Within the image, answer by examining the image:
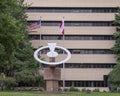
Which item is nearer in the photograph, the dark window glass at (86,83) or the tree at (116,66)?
the tree at (116,66)

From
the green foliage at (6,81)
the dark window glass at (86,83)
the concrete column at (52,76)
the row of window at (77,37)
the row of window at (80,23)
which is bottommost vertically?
the dark window glass at (86,83)

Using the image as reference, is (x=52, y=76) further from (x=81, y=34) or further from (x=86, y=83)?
(x=86, y=83)

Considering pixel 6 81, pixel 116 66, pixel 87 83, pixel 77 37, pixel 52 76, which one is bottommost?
pixel 87 83

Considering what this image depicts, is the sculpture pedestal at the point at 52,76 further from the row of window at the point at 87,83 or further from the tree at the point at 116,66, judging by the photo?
the row of window at the point at 87,83

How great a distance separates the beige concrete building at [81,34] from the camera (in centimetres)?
8075

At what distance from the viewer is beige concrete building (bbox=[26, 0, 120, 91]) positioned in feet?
265

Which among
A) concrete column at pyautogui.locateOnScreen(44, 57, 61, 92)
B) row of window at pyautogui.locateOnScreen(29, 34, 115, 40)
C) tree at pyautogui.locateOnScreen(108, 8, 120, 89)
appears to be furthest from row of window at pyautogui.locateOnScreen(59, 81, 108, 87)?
concrete column at pyautogui.locateOnScreen(44, 57, 61, 92)

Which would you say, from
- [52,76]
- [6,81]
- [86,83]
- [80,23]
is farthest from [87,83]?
[52,76]

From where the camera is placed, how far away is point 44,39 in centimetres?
8162

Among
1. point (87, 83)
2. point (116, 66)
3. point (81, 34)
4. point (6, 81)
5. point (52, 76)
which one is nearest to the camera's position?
point (52, 76)

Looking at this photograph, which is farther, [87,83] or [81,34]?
[87,83]

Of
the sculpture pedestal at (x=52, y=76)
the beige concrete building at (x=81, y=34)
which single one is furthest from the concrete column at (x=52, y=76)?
the beige concrete building at (x=81, y=34)

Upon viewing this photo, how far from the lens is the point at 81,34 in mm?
80938

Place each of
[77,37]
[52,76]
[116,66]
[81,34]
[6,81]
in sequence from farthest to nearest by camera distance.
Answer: [77,37] → [81,34] → [116,66] → [6,81] → [52,76]
